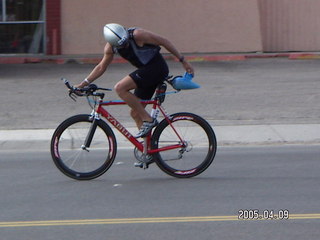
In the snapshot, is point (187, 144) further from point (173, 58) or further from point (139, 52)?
point (173, 58)

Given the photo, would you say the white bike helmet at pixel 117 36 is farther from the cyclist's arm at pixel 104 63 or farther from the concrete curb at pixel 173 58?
the concrete curb at pixel 173 58

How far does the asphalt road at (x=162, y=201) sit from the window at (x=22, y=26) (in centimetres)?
1161

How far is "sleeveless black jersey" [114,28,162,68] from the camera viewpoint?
772 centimetres

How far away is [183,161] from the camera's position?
26.8 ft

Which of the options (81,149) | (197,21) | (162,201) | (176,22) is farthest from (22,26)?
→ (162,201)

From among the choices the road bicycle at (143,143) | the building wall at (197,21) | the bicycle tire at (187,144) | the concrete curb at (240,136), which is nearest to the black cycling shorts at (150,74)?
the road bicycle at (143,143)

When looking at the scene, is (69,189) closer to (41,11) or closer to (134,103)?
(134,103)

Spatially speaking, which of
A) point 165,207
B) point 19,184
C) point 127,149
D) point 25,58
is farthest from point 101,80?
point 165,207

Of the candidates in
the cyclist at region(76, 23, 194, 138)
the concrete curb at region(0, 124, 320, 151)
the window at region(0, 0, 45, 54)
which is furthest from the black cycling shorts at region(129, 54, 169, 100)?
the window at region(0, 0, 45, 54)

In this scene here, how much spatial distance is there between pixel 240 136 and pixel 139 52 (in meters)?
3.86

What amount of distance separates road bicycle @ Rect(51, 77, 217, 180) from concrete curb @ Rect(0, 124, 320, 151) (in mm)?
2516

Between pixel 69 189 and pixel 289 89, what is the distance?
27.4 ft

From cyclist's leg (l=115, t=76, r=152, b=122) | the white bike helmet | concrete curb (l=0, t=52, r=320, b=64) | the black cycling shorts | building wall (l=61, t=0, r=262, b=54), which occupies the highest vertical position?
the white bike helmet

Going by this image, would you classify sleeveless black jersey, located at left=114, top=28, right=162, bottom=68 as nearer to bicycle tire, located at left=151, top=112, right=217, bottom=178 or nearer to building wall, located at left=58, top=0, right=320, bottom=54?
bicycle tire, located at left=151, top=112, right=217, bottom=178
